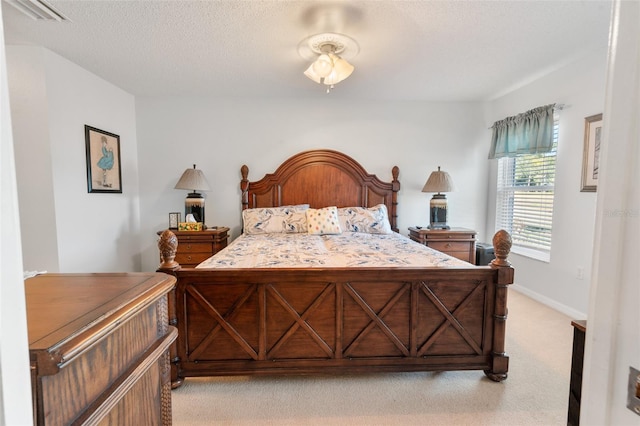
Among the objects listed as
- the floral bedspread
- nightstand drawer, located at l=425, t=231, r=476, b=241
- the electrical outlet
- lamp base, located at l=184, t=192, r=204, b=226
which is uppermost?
lamp base, located at l=184, t=192, r=204, b=226

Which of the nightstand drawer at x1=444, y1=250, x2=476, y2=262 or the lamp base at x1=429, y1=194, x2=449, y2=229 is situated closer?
the nightstand drawer at x1=444, y1=250, x2=476, y2=262

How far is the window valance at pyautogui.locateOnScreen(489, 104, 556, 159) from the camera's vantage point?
3.10m

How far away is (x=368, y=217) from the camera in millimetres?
3561

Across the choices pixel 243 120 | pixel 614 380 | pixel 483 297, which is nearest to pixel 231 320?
pixel 483 297

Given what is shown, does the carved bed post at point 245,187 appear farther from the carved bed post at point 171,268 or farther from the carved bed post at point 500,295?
the carved bed post at point 500,295

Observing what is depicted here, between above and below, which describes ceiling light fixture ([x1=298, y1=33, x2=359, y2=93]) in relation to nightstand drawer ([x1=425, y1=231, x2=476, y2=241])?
above

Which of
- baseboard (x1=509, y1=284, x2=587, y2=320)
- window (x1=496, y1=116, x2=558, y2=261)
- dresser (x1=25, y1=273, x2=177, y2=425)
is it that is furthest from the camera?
window (x1=496, y1=116, x2=558, y2=261)

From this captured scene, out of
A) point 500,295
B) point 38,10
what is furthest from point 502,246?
point 38,10

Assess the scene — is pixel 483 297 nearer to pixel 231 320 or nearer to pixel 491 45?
pixel 231 320

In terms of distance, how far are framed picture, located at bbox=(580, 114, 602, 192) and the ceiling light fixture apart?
2178 millimetres

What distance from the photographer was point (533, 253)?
348 centimetres

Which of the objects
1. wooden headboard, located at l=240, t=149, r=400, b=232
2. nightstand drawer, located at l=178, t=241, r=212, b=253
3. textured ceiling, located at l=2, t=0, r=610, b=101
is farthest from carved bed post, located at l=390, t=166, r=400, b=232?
nightstand drawer, located at l=178, t=241, r=212, b=253

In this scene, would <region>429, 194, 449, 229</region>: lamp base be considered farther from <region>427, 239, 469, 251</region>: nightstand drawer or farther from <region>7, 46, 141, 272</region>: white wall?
<region>7, 46, 141, 272</region>: white wall

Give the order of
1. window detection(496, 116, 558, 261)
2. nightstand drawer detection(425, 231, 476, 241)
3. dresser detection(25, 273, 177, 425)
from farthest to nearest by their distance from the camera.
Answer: nightstand drawer detection(425, 231, 476, 241) → window detection(496, 116, 558, 261) → dresser detection(25, 273, 177, 425)
